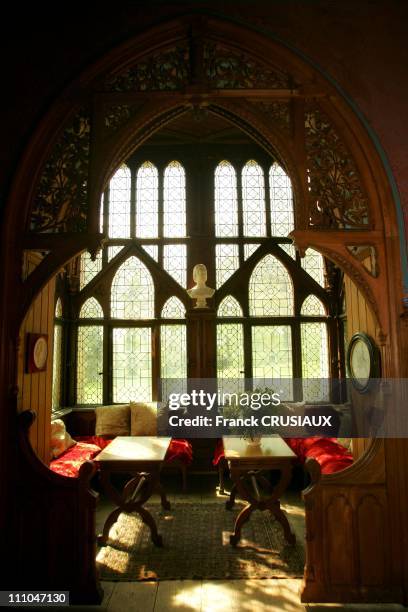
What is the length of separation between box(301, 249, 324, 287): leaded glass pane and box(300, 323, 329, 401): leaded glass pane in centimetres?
76

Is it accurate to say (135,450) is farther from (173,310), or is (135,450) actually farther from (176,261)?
(176,261)

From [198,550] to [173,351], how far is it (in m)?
3.24

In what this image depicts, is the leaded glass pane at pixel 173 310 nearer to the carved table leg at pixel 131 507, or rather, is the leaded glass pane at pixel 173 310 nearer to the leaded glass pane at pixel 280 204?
the leaded glass pane at pixel 280 204

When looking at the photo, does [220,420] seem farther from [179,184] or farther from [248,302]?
[179,184]

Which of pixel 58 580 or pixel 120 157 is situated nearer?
pixel 58 580

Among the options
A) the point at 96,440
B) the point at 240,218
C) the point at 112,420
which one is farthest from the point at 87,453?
the point at 240,218

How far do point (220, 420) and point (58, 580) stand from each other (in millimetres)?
3841

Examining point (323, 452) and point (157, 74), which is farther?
point (323, 452)

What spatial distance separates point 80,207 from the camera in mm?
3117

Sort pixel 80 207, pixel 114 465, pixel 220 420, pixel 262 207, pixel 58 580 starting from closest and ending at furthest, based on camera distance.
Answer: pixel 58 580 < pixel 80 207 < pixel 114 465 < pixel 220 420 < pixel 262 207

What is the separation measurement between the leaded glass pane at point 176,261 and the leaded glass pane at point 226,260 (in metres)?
0.53

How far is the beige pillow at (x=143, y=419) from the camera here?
6180 millimetres

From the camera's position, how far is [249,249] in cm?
685

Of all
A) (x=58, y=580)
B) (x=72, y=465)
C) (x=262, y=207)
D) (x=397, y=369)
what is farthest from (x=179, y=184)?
(x=58, y=580)
